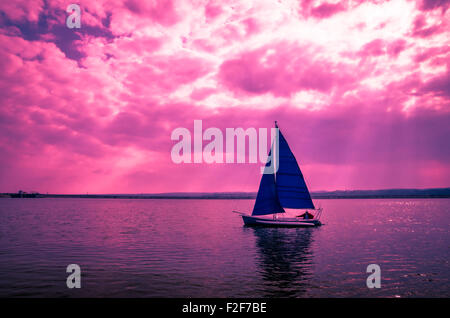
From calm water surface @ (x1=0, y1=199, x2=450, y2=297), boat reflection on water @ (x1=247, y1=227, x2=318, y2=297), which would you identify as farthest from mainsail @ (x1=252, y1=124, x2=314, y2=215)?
calm water surface @ (x1=0, y1=199, x2=450, y2=297)

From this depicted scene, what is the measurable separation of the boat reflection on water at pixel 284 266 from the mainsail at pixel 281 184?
1054 cm

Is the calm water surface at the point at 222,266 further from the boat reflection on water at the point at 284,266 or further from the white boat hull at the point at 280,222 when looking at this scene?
the white boat hull at the point at 280,222

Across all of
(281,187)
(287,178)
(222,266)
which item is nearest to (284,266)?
(222,266)

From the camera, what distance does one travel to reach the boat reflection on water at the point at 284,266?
20.8 meters

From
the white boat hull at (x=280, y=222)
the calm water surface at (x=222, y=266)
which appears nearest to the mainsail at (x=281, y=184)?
the white boat hull at (x=280, y=222)

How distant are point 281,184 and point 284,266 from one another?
91.2 ft

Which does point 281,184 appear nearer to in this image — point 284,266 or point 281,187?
point 281,187

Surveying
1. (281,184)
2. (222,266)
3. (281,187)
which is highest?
(281,184)

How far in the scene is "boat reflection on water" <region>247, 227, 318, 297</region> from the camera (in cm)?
2083

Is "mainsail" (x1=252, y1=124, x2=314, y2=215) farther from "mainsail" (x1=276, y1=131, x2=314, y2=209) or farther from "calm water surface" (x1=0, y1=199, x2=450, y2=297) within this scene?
"calm water surface" (x1=0, y1=199, x2=450, y2=297)

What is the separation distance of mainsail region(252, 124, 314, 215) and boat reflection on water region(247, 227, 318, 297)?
1054cm

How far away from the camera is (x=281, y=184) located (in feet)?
179
